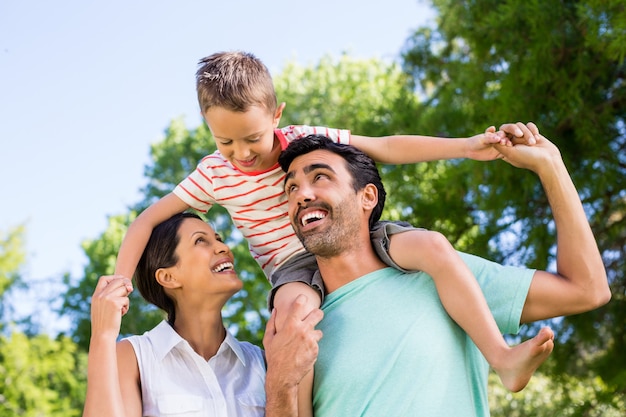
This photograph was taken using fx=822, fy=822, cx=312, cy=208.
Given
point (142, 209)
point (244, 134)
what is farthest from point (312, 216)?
point (142, 209)

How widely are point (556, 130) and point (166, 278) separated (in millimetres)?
3958

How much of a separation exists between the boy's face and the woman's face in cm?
33

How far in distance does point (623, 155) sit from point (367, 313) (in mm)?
4299

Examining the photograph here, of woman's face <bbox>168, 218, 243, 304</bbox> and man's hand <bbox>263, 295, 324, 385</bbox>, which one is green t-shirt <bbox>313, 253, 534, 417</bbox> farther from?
woman's face <bbox>168, 218, 243, 304</bbox>

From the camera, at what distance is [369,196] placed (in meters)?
3.09

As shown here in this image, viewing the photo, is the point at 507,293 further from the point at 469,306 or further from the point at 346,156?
the point at 346,156

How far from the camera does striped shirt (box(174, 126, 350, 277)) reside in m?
3.17

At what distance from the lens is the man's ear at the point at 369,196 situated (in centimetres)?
307

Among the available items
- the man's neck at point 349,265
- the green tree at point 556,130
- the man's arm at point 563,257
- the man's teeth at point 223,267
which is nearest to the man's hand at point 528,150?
the man's arm at point 563,257

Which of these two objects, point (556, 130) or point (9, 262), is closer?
point (556, 130)

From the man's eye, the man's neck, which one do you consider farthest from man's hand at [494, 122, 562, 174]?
the man's eye

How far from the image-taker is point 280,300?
2910mm

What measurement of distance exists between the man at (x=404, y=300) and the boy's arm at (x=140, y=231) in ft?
1.61

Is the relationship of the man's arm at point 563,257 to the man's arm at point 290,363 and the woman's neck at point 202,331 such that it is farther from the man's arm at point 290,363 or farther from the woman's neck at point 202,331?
the woman's neck at point 202,331
